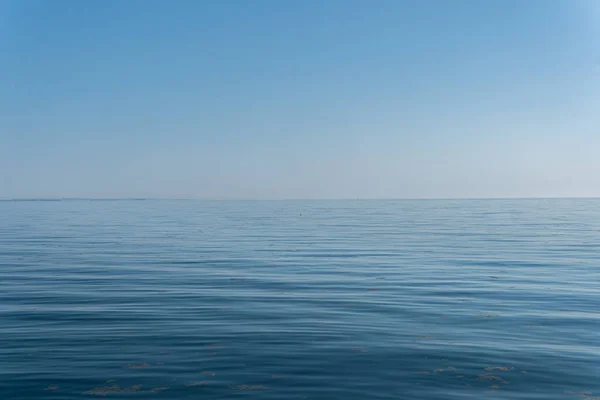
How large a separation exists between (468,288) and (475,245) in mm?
16738

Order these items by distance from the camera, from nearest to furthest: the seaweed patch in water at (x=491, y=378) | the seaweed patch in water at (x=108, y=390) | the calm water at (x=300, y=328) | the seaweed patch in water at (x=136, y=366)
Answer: the seaweed patch in water at (x=108, y=390)
the calm water at (x=300, y=328)
the seaweed patch in water at (x=491, y=378)
the seaweed patch in water at (x=136, y=366)

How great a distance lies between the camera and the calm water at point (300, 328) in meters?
9.70

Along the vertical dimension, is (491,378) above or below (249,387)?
above

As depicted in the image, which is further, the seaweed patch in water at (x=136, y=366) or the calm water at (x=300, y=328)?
the seaweed patch in water at (x=136, y=366)

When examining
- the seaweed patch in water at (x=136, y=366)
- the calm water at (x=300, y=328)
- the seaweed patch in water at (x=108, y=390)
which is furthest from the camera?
the seaweed patch in water at (x=136, y=366)

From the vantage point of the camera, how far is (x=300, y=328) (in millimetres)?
13562

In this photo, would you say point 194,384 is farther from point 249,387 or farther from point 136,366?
point 136,366

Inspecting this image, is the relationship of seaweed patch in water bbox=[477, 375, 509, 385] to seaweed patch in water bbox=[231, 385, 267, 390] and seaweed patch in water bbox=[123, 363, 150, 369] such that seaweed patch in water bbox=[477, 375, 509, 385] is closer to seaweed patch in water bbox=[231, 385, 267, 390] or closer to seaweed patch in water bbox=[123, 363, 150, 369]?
seaweed patch in water bbox=[231, 385, 267, 390]

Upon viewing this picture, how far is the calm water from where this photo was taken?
382 inches

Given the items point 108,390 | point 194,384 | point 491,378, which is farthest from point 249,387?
point 491,378

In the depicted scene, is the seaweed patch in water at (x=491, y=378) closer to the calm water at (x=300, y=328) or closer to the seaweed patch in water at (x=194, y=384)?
the calm water at (x=300, y=328)

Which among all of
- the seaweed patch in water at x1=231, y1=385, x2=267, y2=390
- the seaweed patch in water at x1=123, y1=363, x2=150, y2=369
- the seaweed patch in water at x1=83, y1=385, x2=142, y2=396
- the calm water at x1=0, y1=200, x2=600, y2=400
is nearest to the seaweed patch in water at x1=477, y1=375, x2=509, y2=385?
the calm water at x1=0, y1=200, x2=600, y2=400

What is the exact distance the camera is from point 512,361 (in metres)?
11.0

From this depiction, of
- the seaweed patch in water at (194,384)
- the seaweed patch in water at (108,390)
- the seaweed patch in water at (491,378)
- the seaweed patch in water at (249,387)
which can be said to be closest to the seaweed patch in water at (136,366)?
the seaweed patch in water at (108,390)
